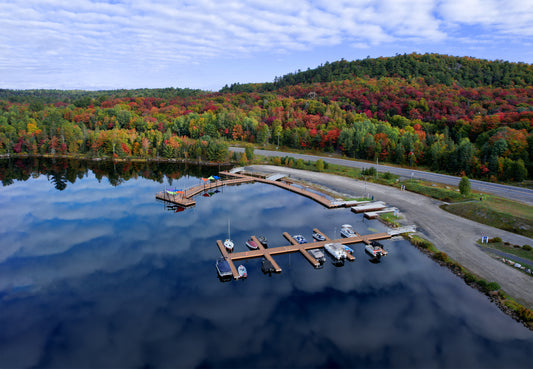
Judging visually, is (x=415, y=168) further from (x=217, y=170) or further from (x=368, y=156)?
(x=217, y=170)

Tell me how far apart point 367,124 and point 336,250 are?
79113mm

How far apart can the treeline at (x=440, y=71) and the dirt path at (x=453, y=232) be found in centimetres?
10293

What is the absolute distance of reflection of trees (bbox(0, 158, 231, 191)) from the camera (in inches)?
3246

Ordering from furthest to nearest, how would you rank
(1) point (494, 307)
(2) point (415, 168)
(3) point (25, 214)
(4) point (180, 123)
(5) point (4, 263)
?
1. (4) point (180, 123)
2. (2) point (415, 168)
3. (3) point (25, 214)
4. (5) point (4, 263)
5. (1) point (494, 307)

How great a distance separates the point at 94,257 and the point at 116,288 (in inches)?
361

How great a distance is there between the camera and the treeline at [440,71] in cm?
13446

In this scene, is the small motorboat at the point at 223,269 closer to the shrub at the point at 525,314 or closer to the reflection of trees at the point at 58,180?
the shrub at the point at 525,314

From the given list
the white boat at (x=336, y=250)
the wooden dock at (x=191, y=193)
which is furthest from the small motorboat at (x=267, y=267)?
the wooden dock at (x=191, y=193)

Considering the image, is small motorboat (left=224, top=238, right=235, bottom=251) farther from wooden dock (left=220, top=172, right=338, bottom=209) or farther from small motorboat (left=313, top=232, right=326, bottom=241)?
wooden dock (left=220, top=172, right=338, bottom=209)

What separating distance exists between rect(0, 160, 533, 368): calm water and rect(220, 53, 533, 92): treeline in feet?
418

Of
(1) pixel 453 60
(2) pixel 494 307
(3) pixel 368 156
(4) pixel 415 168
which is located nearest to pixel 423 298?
(2) pixel 494 307

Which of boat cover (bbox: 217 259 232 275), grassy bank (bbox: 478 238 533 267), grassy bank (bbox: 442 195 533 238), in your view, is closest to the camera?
boat cover (bbox: 217 259 232 275)

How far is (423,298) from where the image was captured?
31.4 m

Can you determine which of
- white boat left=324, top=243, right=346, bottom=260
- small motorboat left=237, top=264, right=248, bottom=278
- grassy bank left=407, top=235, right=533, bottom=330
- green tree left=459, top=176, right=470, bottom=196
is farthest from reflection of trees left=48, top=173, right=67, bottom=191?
green tree left=459, top=176, right=470, bottom=196
